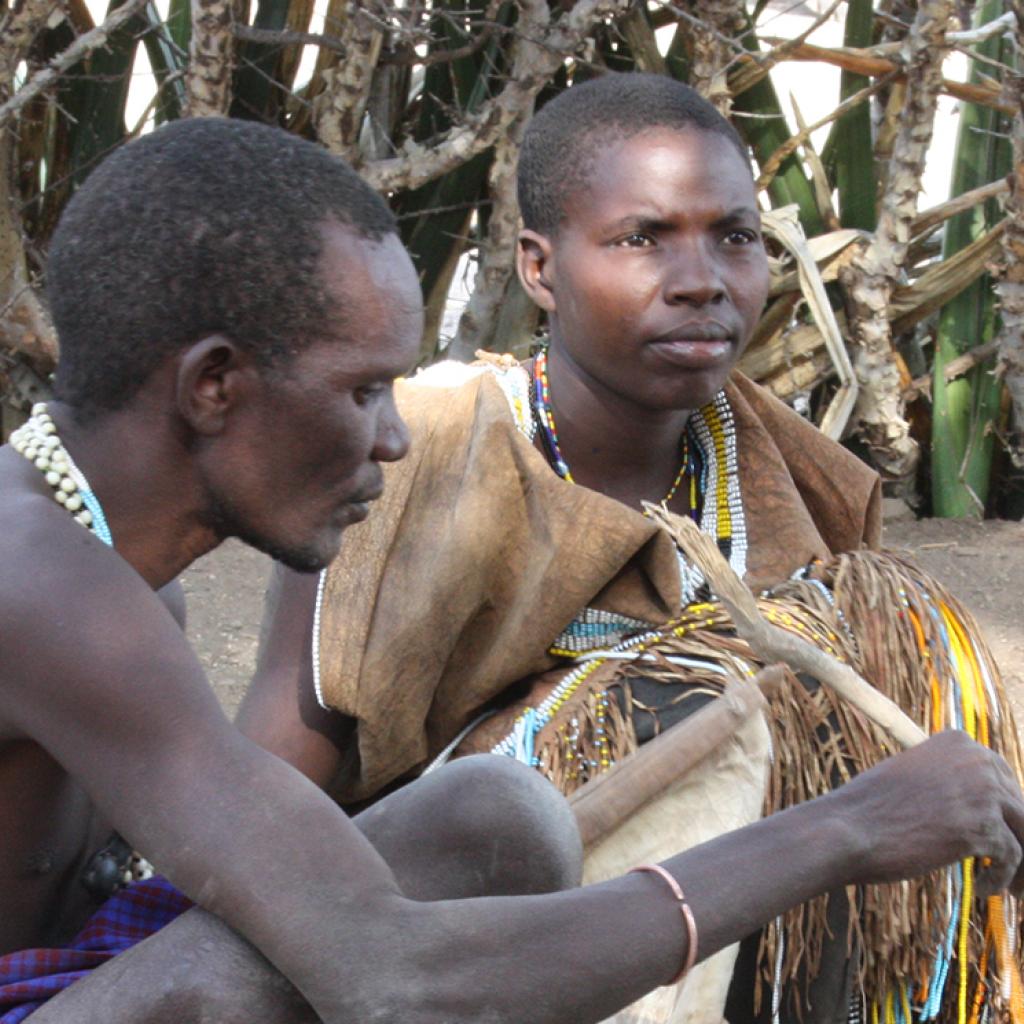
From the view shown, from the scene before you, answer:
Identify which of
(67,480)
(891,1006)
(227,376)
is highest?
(227,376)

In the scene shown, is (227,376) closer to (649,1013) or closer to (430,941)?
(430,941)

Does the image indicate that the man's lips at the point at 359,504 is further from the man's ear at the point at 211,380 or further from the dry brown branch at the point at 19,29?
the dry brown branch at the point at 19,29

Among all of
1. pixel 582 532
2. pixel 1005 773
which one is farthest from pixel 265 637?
pixel 1005 773

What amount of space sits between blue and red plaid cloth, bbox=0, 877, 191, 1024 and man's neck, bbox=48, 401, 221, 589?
41 cm

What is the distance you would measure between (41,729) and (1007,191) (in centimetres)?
358

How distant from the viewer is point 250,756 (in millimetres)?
1716

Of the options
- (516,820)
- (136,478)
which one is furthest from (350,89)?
(516,820)

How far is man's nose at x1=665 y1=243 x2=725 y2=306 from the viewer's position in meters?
2.66

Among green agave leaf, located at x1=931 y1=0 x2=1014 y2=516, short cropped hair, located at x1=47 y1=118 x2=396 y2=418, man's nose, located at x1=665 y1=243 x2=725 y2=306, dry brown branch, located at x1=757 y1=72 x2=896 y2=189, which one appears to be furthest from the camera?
green agave leaf, located at x1=931 y1=0 x2=1014 y2=516

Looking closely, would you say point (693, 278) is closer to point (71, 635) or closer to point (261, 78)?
point (71, 635)

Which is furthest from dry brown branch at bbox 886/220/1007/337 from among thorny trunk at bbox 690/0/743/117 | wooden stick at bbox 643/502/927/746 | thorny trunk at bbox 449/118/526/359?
wooden stick at bbox 643/502/927/746

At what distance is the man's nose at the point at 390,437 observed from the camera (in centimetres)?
193

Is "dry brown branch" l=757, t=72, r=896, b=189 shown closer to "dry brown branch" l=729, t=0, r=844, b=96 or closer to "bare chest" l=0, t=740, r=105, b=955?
"dry brown branch" l=729, t=0, r=844, b=96

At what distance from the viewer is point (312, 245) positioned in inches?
71.4
